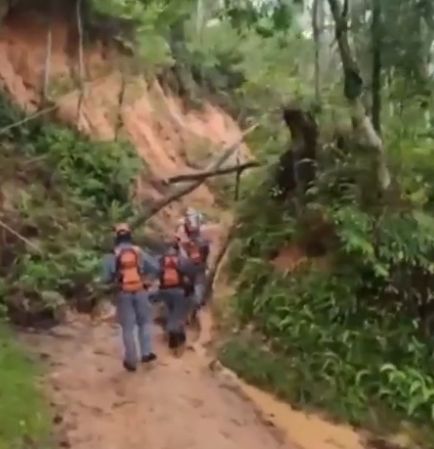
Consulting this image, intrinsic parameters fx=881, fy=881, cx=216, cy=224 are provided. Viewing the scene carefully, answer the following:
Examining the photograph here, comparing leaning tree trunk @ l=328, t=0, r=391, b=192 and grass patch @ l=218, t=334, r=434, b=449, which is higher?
leaning tree trunk @ l=328, t=0, r=391, b=192

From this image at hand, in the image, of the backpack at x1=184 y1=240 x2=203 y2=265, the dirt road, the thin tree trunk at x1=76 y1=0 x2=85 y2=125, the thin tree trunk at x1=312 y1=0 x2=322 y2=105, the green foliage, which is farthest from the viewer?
the thin tree trunk at x1=76 y1=0 x2=85 y2=125

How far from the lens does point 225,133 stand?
25234mm

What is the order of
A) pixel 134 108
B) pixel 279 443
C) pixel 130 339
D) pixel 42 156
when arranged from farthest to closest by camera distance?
pixel 134 108, pixel 42 156, pixel 130 339, pixel 279 443

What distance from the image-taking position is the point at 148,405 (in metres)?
8.76

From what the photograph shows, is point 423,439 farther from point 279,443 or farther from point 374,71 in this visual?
point 374,71

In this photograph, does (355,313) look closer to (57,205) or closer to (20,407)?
(20,407)

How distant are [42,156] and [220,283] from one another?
4.77 m

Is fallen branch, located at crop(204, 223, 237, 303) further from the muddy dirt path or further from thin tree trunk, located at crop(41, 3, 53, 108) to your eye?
thin tree trunk, located at crop(41, 3, 53, 108)

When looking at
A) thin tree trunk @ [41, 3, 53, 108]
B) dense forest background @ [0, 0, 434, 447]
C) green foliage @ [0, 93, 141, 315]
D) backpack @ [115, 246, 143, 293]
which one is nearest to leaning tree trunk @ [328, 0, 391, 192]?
dense forest background @ [0, 0, 434, 447]

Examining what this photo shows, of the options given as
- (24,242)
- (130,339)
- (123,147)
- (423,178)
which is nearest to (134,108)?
(123,147)

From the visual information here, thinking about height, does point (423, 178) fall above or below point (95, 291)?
above

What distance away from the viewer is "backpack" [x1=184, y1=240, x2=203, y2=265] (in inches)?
423

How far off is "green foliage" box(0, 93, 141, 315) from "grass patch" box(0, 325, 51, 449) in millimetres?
2335

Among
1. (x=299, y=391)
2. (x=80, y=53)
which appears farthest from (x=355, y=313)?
(x=80, y=53)
